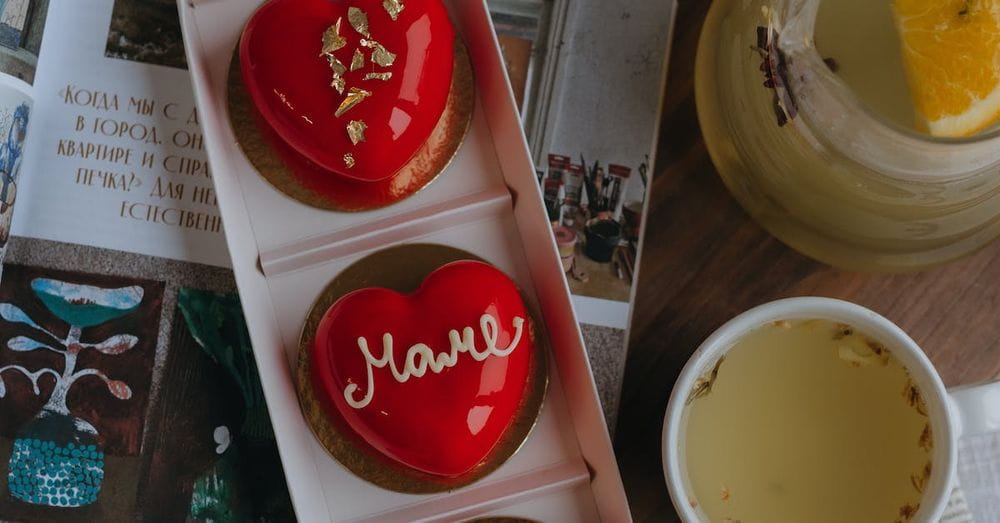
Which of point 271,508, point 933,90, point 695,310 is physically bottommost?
point 271,508

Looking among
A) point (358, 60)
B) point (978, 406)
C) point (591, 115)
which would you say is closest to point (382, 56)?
point (358, 60)

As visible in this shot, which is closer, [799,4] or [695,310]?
[799,4]

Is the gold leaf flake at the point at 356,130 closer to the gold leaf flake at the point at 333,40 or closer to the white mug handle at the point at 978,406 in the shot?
the gold leaf flake at the point at 333,40

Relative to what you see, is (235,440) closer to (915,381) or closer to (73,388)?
(73,388)

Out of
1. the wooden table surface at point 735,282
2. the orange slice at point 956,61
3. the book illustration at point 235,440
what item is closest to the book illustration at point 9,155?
the book illustration at point 235,440

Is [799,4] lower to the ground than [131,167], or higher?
higher

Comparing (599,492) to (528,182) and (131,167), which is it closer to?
(528,182)

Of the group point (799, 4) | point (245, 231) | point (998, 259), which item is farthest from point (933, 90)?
point (245, 231)

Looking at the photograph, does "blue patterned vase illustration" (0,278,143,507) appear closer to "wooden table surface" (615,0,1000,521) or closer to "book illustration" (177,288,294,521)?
"book illustration" (177,288,294,521)
